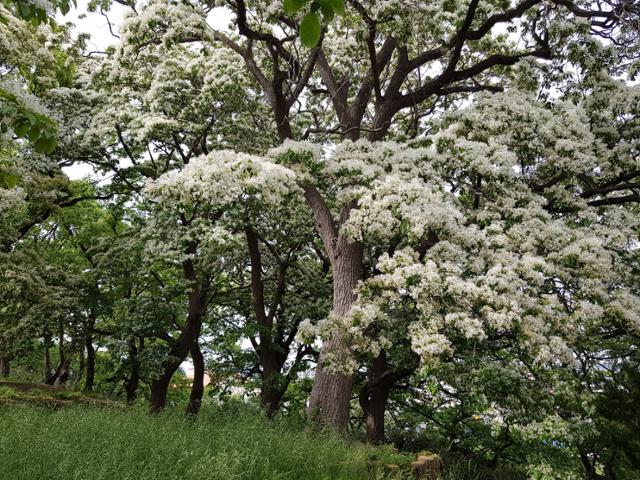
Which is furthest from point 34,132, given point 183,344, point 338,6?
point 183,344

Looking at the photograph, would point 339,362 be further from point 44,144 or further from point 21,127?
point 21,127

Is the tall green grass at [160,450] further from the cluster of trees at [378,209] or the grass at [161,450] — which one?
the cluster of trees at [378,209]

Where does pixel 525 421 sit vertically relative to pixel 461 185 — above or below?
below

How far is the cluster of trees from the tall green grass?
2.09 meters

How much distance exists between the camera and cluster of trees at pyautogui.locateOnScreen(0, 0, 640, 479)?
26.6 feet

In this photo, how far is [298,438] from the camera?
23.5 ft

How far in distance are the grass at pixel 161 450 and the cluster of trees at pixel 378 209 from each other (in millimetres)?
1980

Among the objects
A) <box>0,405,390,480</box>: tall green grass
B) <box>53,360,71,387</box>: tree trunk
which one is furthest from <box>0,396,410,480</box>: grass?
<box>53,360,71,387</box>: tree trunk

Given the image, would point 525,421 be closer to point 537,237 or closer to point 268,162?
point 537,237

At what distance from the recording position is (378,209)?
844 centimetres

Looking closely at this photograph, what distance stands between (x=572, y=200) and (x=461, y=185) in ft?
7.63

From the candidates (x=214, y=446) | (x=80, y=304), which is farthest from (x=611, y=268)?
(x=80, y=304)

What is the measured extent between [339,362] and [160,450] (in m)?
3.94

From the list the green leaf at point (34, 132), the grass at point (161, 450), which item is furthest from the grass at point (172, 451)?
the green leaf at point (34, 132)
